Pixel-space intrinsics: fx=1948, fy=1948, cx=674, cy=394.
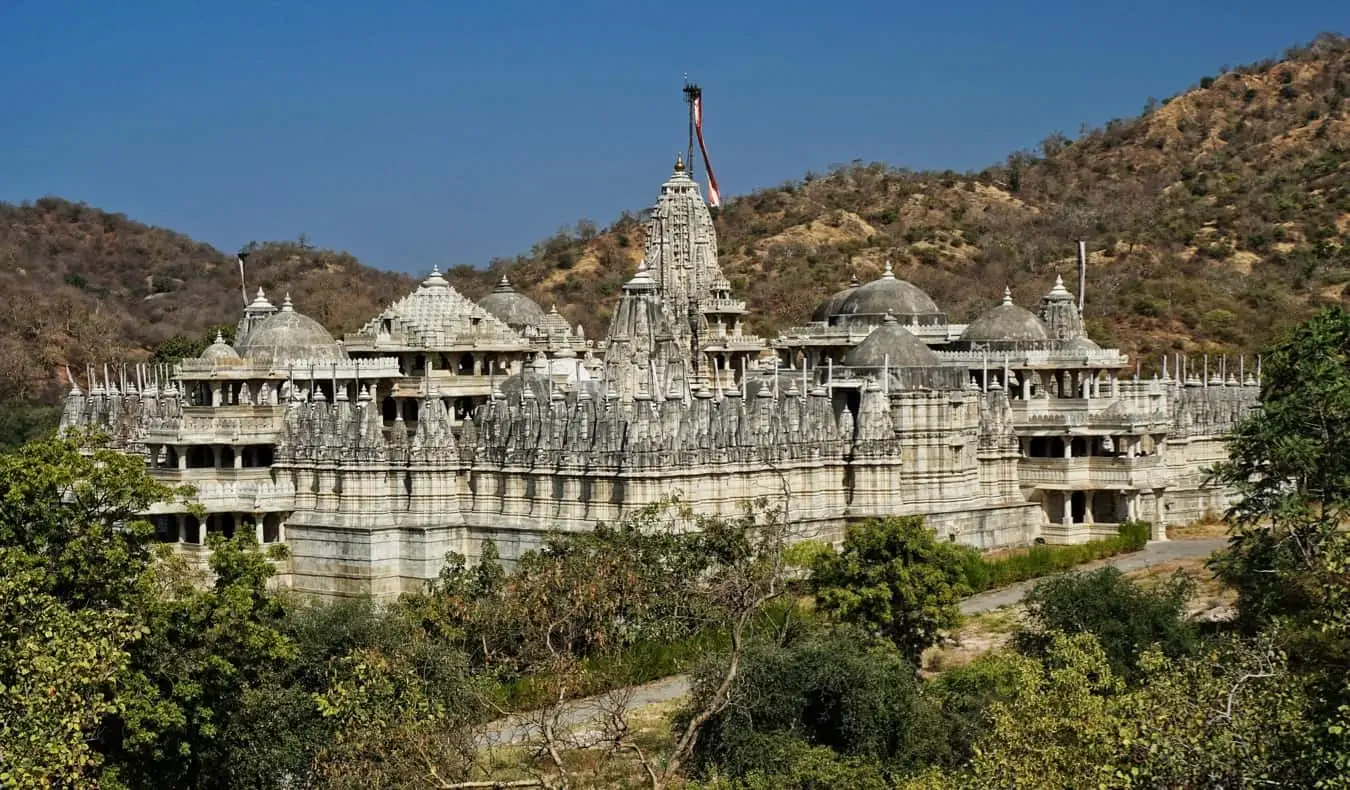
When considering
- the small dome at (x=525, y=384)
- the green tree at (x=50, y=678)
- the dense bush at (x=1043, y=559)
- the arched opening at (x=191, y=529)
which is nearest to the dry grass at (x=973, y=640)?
the dense bush at (x=1043, y=559)

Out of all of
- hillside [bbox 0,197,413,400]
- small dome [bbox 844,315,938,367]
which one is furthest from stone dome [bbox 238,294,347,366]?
hillside [bbox 0,197,413,400]

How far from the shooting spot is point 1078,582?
3697 centimetres

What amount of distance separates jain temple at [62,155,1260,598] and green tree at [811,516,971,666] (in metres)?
4.54

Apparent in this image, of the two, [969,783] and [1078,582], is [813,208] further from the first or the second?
[969,783]

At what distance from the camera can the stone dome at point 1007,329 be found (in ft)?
185

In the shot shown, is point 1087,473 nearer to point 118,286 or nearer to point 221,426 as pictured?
point 221,426

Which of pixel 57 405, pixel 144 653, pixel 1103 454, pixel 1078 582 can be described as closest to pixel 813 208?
pixel 57 405

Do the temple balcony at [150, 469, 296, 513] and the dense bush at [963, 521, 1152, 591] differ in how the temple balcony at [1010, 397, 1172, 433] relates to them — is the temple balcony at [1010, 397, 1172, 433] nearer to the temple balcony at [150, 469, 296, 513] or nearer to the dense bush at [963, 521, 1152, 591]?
the dense bush at [963, 521, 1152, 591]

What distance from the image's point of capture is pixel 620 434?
141 feet

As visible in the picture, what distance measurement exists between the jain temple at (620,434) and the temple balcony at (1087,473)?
6 centimetres

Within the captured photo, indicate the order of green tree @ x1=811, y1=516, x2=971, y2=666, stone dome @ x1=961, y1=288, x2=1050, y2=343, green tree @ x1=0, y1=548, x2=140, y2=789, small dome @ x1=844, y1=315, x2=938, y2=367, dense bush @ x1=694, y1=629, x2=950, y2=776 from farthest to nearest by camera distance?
stone dome @ x1=961, y1=288, x2=1050, y2=343, small dome @ x1=844, y1=315, x2=938, y2=367, green tree @ x1=811, y1=516, x2=971, y2=666, dense bush @ x1=694, y1=629, x2=950, y2=776, green tree @ x1=0, y1=548, x2=140, y2=789

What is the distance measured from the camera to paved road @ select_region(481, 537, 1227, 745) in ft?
107

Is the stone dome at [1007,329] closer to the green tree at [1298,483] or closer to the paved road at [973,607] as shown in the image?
the paved road at [973,607]

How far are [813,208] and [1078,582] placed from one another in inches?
3342
